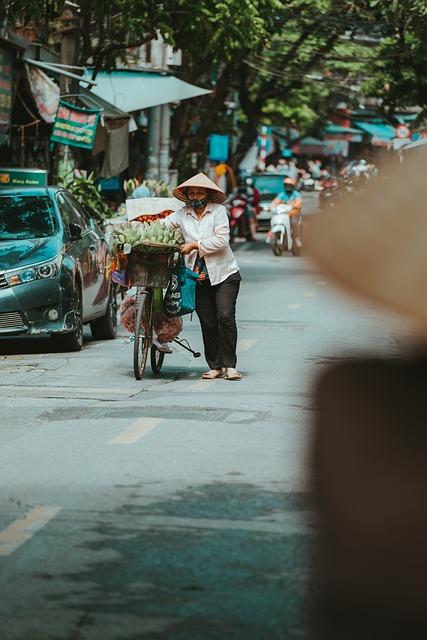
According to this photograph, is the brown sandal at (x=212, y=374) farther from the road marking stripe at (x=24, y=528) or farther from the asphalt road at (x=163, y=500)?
the road marking stripe at (x=24, y=528)

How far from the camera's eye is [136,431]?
8.20 meters

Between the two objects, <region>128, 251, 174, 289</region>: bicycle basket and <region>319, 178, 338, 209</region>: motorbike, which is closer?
<region>319, 178, 338, 209</region>: motorbike

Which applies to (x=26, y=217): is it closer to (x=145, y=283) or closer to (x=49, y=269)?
(x=49, y=269)

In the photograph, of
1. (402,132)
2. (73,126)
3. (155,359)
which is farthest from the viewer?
(402,132)

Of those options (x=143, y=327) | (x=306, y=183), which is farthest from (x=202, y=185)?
(x=306, y=183)

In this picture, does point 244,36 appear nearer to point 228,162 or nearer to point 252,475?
point 252,475

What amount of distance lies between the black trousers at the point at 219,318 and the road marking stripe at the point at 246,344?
2305 mm

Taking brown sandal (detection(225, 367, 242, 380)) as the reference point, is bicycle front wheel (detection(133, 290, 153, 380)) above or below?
above

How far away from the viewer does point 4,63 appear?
2098 centimetres

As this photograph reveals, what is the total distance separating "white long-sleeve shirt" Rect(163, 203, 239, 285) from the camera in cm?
1080

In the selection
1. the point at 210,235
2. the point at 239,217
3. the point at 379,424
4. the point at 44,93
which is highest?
the point at 379,424

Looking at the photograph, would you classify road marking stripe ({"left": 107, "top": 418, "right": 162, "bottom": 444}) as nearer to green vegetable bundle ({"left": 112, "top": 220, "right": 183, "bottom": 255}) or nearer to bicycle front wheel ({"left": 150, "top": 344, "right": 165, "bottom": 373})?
green vegetable bundle ({"left": 112, "top": 220, "right": 183, "bottom": 255})

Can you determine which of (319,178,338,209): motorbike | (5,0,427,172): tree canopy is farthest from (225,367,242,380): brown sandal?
(5,0,427,172): tree canopy

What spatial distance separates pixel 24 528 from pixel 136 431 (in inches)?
101
